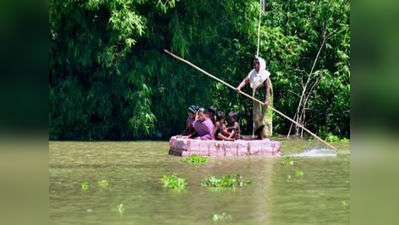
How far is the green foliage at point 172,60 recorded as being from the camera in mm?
25141

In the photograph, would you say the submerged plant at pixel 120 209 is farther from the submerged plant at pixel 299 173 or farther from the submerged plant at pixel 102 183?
the submerged plant at pixel 299 173

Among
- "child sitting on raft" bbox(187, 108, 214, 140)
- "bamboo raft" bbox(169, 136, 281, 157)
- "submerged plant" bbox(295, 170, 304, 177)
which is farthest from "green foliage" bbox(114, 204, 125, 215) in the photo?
"child sitting on raft" bbox(187, 108, 214, 140)

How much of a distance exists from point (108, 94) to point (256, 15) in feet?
17.8

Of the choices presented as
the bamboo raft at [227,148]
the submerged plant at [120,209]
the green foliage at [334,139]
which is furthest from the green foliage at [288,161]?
the green foliage at [334,139]

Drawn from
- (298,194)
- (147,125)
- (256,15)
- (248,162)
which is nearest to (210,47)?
(256,15)

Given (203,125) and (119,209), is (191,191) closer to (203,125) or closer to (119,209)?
(119,209)

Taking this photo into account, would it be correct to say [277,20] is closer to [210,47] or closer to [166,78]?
[210,47]

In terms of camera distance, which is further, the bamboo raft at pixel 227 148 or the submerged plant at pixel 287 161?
the bamboo raft at pixel 227 148

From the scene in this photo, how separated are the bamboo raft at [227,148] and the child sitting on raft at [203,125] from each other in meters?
0.54

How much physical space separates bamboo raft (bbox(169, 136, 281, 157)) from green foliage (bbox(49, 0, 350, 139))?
619 centimetres

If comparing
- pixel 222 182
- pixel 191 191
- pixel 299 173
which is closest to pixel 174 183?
pixel 191 191

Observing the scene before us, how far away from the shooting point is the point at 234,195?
12344mm

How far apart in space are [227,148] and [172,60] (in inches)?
307

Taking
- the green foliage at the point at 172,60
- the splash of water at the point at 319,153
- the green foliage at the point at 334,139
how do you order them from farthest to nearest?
the green foliage at the point at 172,60 < the green foliage at the point at 334,139 < the splash of water at the point at 319,153
